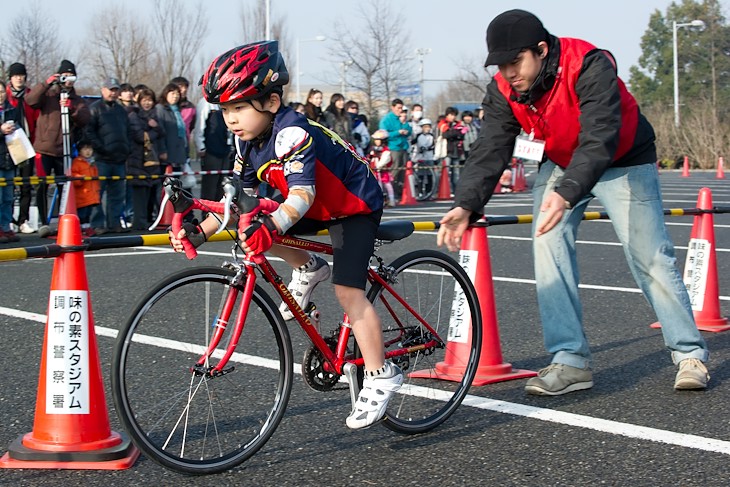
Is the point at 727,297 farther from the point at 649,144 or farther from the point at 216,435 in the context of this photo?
the point at 216,435

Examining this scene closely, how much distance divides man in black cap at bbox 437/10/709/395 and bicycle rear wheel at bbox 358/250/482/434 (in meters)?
0.25

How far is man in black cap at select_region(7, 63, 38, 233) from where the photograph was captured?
42.8 feet

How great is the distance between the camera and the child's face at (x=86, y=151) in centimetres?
1416

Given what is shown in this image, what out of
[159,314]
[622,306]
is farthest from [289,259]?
[622,306]

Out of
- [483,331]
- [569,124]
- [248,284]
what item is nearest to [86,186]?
[483,331]

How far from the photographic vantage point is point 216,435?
4.38 m

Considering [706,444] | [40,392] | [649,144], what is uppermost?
[649,144]

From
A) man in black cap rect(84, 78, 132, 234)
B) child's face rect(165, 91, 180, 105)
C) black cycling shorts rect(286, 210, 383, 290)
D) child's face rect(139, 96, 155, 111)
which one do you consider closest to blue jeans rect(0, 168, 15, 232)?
man in black cap rect(84, 78, 132, 234)

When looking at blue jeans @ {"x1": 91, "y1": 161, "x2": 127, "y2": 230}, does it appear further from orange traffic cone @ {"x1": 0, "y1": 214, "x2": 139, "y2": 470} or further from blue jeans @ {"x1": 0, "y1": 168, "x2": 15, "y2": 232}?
orange traffic cone @ {"x1": 0, "y1": 214, "x2": 139, "y2": 470}

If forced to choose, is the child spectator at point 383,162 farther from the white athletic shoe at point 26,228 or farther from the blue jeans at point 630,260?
the blue jeans at point 630,260

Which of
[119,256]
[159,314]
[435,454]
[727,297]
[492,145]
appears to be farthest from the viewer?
[119,256]

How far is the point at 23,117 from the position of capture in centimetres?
1323

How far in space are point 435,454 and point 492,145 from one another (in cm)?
170

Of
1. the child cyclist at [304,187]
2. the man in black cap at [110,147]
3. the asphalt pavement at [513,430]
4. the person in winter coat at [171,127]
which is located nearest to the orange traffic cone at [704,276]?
the asphalt pavement at [513,430]
